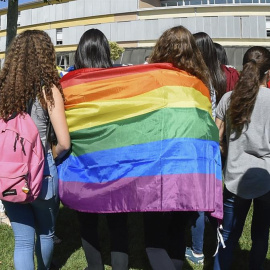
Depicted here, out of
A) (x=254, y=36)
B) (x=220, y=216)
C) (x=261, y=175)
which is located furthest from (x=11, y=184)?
(x=254, y=36)

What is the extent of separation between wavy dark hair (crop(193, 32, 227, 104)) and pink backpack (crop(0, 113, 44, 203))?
5.35ft

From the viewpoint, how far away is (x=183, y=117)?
2531 mm

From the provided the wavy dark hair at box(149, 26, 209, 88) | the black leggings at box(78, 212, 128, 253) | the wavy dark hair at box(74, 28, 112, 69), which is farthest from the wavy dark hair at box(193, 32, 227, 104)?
the black leggings at box(78, 212, 128, 253)

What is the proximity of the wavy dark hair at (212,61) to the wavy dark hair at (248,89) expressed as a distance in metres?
0.50

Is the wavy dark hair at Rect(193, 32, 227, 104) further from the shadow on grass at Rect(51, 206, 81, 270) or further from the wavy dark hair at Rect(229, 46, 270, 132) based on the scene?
the shadow on grass at Rect(51, 206, 81, 270)

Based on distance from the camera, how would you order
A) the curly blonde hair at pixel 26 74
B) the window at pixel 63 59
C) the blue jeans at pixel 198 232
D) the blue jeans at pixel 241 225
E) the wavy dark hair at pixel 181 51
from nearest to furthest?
the curly blonde hair at pixel 26 74 < the wavy dark hair at pixel 181 51 < the blue jeans at pixel 241 225 < the blue jeans at pixel 198 232 < the window at pixel 63 59

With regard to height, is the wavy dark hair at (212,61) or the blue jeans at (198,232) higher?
the wavy dark hair at (212,61)

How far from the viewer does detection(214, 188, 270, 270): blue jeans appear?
291 cm

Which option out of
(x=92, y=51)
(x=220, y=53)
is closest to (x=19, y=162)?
(x=92, y=51)

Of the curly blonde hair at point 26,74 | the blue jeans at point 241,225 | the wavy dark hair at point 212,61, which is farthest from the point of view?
the wavy dark hair at point 212,61

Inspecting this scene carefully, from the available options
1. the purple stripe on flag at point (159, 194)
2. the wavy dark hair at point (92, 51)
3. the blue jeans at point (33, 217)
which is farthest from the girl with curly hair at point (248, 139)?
the blue jeans at point (33, 217)

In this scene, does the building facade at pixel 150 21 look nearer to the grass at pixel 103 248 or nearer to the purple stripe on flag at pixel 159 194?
the grass at pixel 103 248

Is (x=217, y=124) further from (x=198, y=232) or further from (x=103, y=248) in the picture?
(x=103, y=248)

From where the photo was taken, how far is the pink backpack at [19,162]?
7.94 ft
